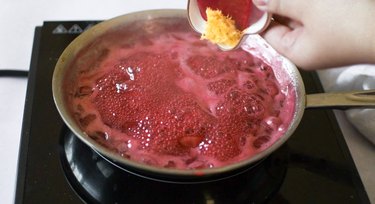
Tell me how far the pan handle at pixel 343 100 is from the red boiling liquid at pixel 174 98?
0.16 feet

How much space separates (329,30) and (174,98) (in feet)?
0.82

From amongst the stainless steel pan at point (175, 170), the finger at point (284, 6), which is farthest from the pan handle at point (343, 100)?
the finger at point (284, 6)

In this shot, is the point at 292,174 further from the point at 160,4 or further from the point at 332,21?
the point at 160,4

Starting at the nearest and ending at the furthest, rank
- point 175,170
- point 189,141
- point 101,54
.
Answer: point 175,170
point 189,141
point 101,54

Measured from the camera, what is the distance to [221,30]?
2.38 feet

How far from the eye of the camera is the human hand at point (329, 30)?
2.20ft

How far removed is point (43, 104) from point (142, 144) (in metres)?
0.20

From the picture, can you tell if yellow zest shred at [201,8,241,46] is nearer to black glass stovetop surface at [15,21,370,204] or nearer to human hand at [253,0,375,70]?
human hand at [253,0,375,70]

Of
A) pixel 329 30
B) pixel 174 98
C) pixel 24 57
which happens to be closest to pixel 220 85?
pixel 174 98

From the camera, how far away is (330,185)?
693 mm

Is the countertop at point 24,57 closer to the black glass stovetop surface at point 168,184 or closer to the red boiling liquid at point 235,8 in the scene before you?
the black glass stovetop surface at point 168,184

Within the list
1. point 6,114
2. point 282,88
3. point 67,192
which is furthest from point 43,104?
point 282,88

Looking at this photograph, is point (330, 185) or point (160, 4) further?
point (160, 4)

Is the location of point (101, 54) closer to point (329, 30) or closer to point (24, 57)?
point (24, 57)
